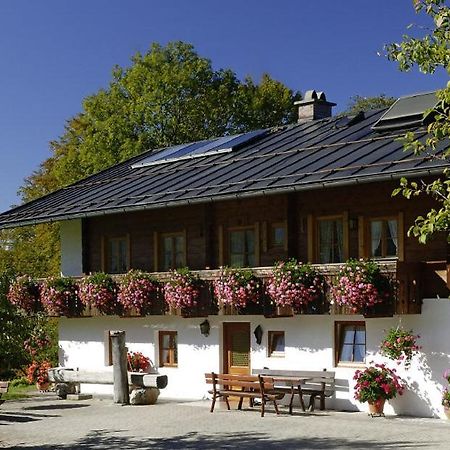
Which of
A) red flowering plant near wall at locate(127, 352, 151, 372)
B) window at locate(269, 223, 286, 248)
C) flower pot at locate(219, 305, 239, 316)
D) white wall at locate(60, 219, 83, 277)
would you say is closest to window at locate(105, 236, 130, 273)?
white wall at locate(60, 219, 83, 277)

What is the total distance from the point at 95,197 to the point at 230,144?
12.7ft

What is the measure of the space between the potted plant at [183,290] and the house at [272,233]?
667mm

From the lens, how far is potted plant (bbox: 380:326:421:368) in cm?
1898

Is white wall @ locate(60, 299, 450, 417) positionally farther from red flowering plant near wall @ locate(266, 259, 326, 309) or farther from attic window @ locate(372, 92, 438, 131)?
attic window @ locate(372, 92, 438, 131)

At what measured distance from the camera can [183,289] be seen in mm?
22531

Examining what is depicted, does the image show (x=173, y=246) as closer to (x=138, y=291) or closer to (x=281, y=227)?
(x=138, y=291)

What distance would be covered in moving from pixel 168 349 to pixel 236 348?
2.45m

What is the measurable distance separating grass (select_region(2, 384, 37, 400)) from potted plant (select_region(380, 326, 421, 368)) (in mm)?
11262

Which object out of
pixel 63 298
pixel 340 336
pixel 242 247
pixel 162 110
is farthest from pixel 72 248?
pixel 162 110

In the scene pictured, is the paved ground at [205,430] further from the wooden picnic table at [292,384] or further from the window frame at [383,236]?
the window frame at [383,236]

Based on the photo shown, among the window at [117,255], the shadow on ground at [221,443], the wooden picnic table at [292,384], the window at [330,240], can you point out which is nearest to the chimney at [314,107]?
the window at [117,255]

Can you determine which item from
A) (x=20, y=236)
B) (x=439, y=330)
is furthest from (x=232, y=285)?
(x=20, y=236)

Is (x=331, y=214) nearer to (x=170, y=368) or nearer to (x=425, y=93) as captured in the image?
(x=425, y=93)

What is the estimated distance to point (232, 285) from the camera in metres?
21.4
